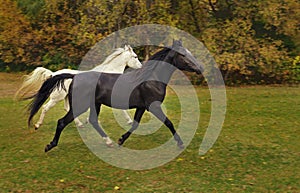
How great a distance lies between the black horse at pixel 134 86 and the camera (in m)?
6.80

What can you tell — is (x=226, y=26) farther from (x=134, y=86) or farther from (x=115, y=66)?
(x=134, y=86)

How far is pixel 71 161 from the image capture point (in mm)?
6516

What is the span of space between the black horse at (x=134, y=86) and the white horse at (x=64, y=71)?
128 cm

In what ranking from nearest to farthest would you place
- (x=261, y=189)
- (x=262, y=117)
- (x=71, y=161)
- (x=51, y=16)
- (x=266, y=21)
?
(x=261, y=189) → (x=71, y=161) → (x=262, y=117) → (x=266, y=21) → (x=51, y=16)

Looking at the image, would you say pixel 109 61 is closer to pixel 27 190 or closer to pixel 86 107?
pixel 86 107

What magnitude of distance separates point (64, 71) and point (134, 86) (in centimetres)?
224

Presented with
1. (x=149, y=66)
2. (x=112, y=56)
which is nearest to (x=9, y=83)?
(x=112, y=56)

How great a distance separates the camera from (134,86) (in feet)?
22.6

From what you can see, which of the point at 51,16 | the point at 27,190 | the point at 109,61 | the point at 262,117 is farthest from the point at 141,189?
the point at 51,16

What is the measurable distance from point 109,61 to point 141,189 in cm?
397

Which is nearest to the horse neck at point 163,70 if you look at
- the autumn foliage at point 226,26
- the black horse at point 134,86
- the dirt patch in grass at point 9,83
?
the black horse at point 134,86

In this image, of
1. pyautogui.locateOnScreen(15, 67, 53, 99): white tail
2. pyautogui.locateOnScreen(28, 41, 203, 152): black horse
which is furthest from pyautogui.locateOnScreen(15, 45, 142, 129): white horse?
pyautogui.locateOnScreen(28, 41, 203, 152): black horse

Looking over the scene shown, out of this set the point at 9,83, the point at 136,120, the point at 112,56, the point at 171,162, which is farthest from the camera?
the point at 9,83

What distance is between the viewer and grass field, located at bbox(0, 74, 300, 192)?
5.52 m
